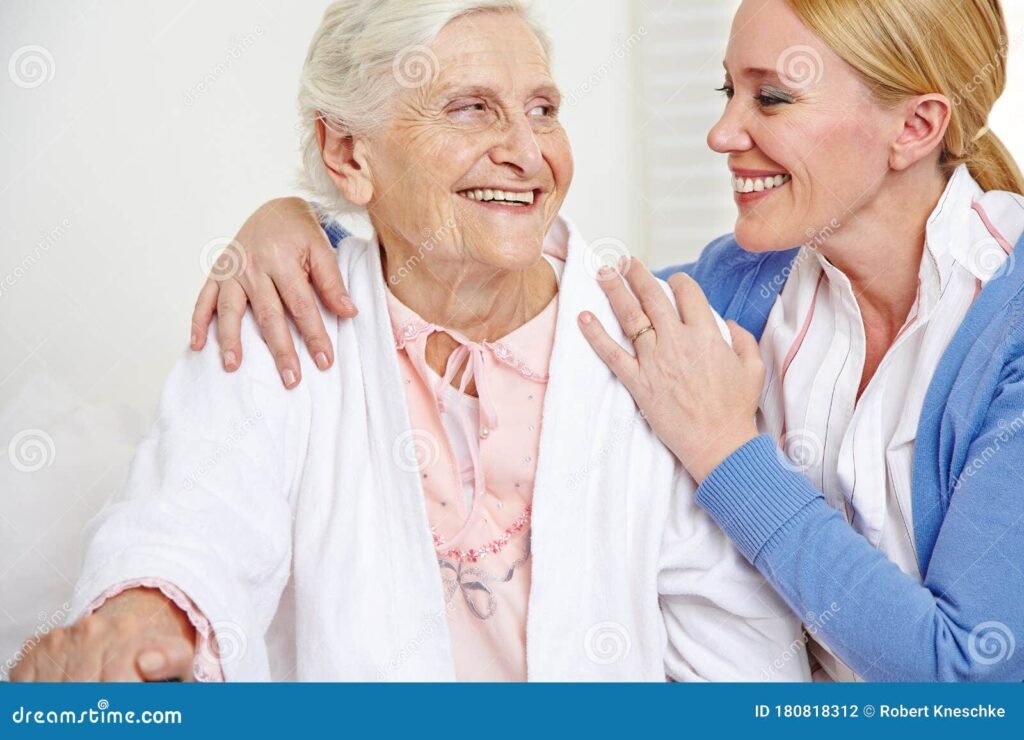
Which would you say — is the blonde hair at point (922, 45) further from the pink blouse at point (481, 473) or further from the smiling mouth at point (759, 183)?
the pink blouse at point (481, 473)

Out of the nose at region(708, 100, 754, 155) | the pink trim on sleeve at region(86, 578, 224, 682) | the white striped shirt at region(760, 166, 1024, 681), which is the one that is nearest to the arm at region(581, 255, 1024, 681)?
the white striped shirt at region(760, 166, 1024, 681)

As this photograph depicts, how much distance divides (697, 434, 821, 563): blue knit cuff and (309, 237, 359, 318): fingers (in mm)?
592

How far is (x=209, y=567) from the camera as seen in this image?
4.76 ft

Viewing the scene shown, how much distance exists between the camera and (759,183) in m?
1.94

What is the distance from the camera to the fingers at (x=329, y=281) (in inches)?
69.7

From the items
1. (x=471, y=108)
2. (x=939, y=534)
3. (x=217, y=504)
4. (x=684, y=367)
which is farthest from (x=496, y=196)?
(x=939, y=534)

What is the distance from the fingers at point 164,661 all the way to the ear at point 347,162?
773 millimetres

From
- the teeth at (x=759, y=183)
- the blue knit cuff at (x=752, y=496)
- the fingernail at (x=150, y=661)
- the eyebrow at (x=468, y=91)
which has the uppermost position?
the eyebrow at (x=468, y=91)

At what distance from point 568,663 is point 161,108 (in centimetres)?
160

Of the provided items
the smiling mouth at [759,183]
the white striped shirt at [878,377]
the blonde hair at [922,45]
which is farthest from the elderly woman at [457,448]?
the blonde hair at [922,45]

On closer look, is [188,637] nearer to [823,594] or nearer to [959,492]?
[823,594]

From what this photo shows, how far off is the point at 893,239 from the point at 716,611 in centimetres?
66
